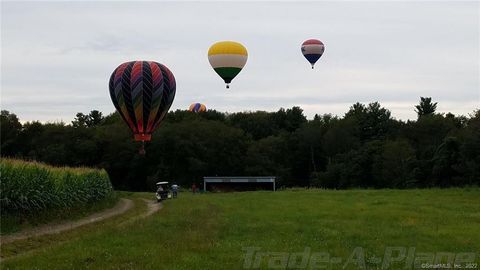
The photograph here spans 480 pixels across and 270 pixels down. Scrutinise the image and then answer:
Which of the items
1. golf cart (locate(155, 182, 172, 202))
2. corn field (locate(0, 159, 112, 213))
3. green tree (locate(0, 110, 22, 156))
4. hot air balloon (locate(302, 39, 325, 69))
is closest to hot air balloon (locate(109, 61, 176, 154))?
golf cart (locate(155, 182, 172, 202))

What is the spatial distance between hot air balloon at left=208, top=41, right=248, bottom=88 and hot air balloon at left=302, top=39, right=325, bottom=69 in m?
11.0

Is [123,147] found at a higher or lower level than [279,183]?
higher

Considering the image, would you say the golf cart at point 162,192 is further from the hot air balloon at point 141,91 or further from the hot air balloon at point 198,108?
the hot air balloon at point 198,108

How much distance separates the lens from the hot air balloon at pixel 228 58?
45.3 meters

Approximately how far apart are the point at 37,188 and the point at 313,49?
38127mm

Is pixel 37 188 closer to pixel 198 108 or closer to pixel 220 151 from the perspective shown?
pixel 220 151

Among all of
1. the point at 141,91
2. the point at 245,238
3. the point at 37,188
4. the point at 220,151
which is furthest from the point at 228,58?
the point at 220,151

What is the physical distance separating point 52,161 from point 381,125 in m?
63.1

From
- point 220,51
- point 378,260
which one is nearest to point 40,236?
point 378,260

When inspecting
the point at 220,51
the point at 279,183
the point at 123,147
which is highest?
the point at 220,51

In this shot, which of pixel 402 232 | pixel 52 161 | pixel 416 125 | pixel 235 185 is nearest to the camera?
pixel 402 232

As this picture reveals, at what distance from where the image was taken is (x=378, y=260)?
39.8 feet

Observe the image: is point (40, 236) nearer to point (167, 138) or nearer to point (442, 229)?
point (442, 229)

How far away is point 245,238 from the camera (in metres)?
15.7
